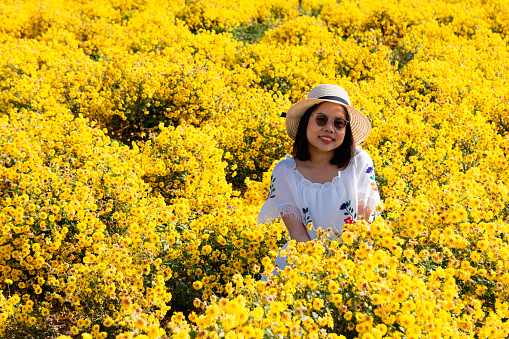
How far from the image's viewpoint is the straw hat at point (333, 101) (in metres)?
3.34

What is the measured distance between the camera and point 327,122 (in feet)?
11.0

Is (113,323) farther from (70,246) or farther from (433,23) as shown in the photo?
(433,23)

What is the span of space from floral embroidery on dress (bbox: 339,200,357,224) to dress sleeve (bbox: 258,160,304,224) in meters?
0.30

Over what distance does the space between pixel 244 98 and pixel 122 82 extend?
5.95 feet

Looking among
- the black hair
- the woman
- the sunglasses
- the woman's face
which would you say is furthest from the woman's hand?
the sunglasses

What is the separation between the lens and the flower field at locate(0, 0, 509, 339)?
252 centimetres

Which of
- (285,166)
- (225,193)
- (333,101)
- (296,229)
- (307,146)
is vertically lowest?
(225,193)

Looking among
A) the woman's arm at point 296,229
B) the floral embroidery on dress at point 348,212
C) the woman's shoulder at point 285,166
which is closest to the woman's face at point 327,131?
the woman's shoulder at point 285,166

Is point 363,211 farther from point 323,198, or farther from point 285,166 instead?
point 285,166

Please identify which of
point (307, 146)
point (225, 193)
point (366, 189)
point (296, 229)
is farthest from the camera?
point (225, 193)

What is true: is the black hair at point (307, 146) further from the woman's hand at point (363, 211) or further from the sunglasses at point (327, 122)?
the woman's hand at point (363, 211)

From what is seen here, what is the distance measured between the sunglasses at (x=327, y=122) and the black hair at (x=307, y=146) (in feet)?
0.34

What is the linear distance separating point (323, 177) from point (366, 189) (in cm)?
31

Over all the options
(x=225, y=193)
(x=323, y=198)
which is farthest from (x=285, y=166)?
(x=225, y=193)
